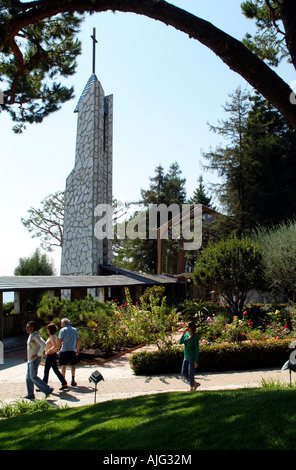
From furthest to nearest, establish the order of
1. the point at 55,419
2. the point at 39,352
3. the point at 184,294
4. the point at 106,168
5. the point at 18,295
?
1. the point at 184,294
2. the point at 106,168
3. the point at 18,295
4. the point at 39,352
5. the point at 55,419

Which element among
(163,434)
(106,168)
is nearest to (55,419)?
(163,434)

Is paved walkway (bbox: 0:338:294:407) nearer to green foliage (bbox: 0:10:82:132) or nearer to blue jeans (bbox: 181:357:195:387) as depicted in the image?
blue jeans (bbox: 181:357:195:387)

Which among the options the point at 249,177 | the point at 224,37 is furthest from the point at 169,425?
the point at 249,177

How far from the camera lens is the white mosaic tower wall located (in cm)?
2131

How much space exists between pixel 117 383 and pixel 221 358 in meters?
3.00

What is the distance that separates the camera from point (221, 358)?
1016cm

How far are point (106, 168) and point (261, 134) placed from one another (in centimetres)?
1243

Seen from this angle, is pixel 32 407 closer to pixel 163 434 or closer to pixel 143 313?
pixel 163 434

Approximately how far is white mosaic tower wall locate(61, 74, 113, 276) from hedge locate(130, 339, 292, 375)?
38.2ft

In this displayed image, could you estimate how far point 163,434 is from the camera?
163 inches

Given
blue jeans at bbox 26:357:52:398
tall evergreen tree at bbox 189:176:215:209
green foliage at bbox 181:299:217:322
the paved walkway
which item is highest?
tall evergreen tree at bbox 189:176:215:209

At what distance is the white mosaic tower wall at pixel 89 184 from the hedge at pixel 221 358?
11.6 m

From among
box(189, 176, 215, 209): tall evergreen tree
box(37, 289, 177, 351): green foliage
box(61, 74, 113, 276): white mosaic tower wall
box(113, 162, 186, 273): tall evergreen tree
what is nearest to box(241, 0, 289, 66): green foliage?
box(37, 289, 177, 351): green foliage

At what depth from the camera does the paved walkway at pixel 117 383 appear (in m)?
7.77
